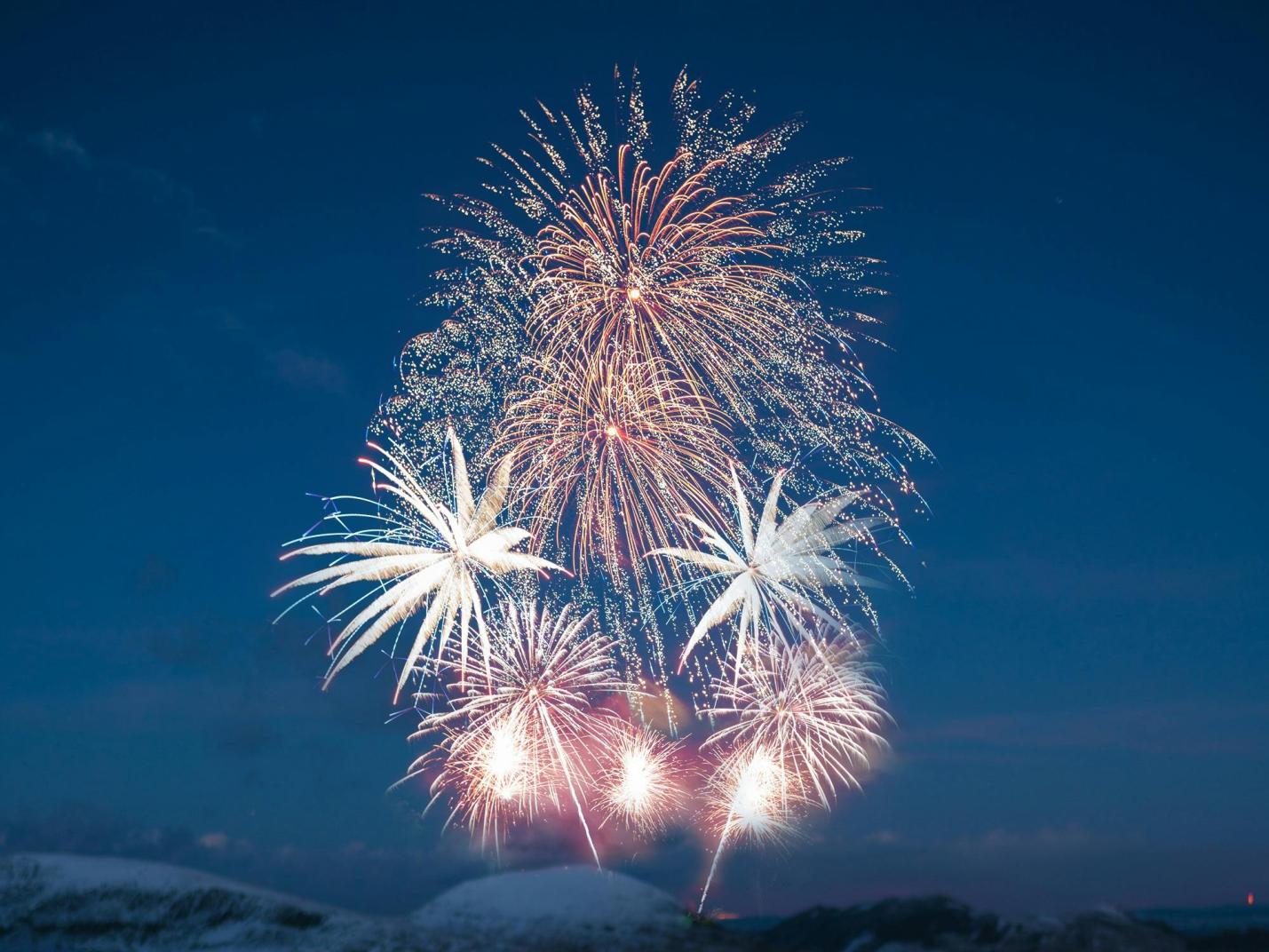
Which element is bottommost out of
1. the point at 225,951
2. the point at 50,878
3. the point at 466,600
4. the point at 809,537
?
the point at 225,951

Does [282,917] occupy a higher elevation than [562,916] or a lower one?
lower

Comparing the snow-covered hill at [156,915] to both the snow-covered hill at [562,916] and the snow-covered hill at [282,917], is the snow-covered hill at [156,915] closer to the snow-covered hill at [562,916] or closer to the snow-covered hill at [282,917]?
the snow-covered hill at [282,917]

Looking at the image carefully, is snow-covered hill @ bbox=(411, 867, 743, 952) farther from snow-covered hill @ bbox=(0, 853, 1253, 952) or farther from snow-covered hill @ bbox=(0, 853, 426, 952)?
snow-covered hill @ bbox=(0, 853, 426, 952)

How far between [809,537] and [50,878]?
45.2 metres

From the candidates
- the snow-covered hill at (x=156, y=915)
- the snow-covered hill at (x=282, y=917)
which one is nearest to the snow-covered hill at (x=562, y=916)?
the snow-covered hill at (x=282, y=917)

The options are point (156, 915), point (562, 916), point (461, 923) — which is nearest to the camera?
point (156, 915)

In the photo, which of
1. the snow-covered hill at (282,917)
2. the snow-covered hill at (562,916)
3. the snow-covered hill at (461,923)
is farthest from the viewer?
the snow-covered hill at (562,916)

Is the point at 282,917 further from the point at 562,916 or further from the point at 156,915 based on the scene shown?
the point at 562,916

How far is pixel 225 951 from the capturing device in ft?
159

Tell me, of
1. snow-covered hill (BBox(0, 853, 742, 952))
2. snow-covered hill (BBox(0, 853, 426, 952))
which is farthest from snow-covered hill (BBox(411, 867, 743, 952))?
snow-covered hill (BBox(0, 853, 426, 952))

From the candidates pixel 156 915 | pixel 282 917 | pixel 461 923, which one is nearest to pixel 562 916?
pixel 461 923

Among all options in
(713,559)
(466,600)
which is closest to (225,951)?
(466,600)

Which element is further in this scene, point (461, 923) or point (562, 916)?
point (562, 916)

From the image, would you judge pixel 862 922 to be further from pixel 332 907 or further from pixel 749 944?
pixel 332 907
